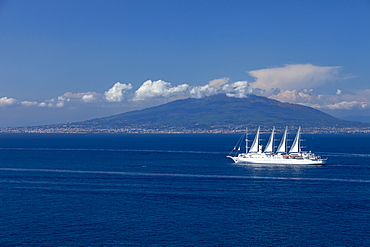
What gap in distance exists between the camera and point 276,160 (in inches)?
6132

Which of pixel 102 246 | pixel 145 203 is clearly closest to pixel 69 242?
pixel 102 246

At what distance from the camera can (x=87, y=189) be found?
3733 inches

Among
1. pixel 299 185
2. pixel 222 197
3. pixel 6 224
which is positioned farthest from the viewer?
pixel 299 185

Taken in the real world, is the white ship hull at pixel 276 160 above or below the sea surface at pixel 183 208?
above

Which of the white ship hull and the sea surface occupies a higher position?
the white ship hull

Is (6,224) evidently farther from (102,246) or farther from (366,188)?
(366,188)

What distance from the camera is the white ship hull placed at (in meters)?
151

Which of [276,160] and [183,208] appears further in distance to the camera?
[276,160]

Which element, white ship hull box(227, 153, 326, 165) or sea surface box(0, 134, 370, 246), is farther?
white ship hull box(227, 153, 326, 165)

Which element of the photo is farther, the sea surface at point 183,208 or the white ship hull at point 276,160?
the white ship hull at point 276,160

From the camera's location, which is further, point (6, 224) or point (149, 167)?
point (149, 167)

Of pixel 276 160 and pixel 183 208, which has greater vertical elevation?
pixel 276 160

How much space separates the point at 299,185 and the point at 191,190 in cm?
2615

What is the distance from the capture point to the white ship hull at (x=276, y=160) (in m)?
151
